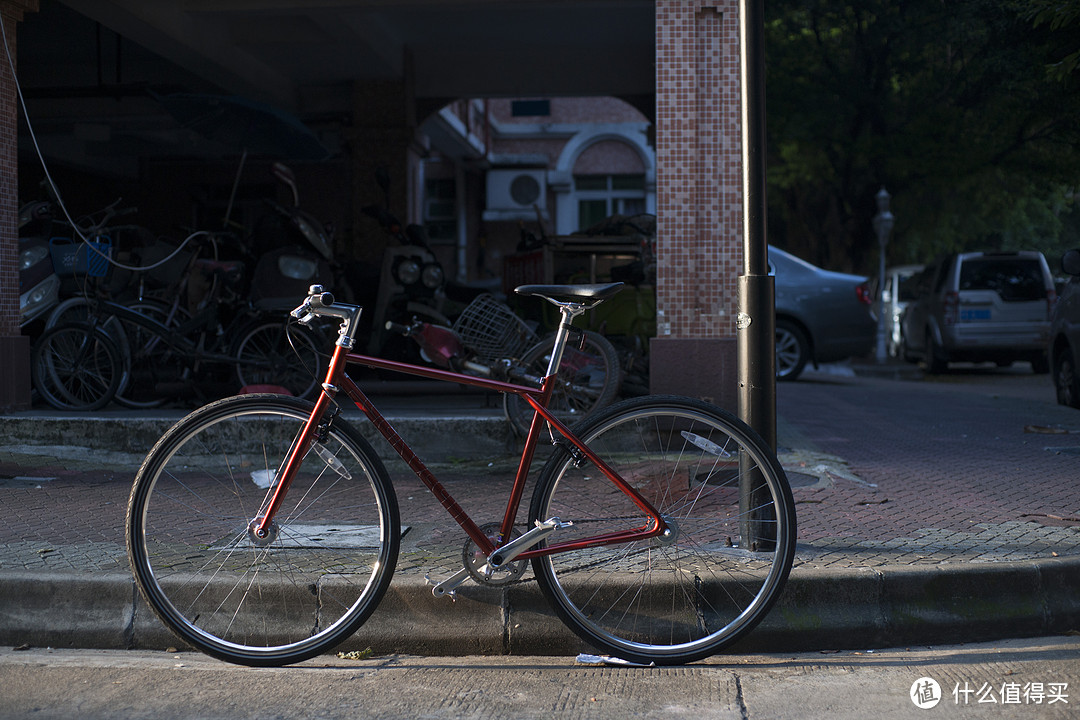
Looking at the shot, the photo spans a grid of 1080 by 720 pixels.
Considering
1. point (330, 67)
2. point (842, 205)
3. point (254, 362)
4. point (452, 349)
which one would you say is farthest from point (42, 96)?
point (842, 205)

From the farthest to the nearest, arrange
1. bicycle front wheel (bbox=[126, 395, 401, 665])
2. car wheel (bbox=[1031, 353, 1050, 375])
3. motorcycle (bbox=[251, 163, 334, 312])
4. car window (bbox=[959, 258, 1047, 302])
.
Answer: car wheel (bbox=[1031, 353, 1050, 375]) → car window (bbox=[959, 258, 1047, 302]) → motorcycle (bbox=[251, 163, 334, 312]) → bicycle front wheel (bbox=[126, 395, 401, 665])

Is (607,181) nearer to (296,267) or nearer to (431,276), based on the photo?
(431,276)

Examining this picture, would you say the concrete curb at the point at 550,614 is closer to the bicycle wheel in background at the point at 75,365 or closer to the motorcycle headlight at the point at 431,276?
the bicycle wheel in background at the point at 75,365

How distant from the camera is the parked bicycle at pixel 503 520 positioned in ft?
10.4

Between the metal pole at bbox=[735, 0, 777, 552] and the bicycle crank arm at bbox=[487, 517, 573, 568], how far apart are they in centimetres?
115

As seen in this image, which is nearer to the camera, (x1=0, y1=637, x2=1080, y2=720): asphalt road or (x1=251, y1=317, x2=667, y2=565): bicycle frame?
(x1=0, y1=637, x2=1080, y2=720): asphalt road

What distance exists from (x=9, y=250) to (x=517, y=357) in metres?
3.85

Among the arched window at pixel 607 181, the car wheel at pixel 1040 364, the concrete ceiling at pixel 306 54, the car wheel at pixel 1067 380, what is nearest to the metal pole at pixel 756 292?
the concrete ceiling at pixel 306 54

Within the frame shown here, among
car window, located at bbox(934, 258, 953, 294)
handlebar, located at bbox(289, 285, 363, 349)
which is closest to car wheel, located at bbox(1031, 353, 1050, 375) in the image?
car window, located at bbox(934, 258, 953, 294)

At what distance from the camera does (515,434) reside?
638 centimetres

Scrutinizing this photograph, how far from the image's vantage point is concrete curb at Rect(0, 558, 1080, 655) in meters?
3.45

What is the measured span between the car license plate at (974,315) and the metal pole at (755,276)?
13.4 metres

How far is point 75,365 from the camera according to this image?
715cm

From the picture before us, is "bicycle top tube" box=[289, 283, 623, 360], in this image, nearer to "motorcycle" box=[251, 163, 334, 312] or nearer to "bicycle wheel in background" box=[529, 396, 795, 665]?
"bicycle wheel in background" box=[529, 396, 795, 665]
